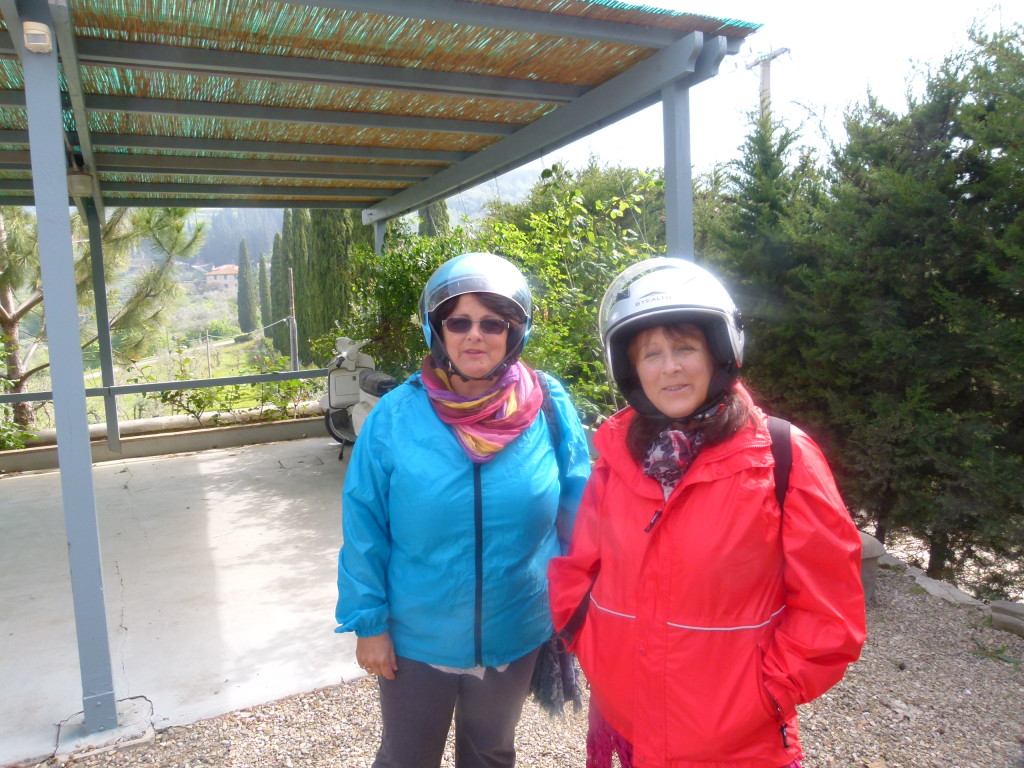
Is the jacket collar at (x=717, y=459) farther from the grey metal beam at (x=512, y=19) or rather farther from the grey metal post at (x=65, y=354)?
the grey metal beam at (x=512, y=19)

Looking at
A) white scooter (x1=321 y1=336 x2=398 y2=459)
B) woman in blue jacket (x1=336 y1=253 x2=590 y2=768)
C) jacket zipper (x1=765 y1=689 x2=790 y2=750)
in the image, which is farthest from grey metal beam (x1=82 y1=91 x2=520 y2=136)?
jacket zipper (x1=765 y1=689 x2=790 y2=750)

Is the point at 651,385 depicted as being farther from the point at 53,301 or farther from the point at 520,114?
the point at 520,114

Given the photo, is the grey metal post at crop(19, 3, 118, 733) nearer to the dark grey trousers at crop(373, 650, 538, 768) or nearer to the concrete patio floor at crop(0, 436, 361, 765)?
the concrete patio floor at crop(0, 436, 361, 765)

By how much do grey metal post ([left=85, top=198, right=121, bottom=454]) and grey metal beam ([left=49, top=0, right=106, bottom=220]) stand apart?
57.6 inches

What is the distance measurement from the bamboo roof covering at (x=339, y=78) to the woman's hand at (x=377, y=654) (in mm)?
2245

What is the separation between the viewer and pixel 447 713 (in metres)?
1.59

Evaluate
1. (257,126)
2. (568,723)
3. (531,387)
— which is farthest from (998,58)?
(257,126)

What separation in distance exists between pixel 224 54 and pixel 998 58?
389 cm

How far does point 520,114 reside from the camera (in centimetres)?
444

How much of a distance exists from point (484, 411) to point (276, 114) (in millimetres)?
3369

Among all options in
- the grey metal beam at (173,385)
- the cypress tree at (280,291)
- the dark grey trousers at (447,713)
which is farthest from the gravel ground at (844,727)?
the cypress tree at (280,291)

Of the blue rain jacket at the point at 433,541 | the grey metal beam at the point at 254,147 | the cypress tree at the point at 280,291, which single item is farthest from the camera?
the cypress tree at the point at 280,291

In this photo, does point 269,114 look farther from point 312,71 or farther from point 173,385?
point 173,385

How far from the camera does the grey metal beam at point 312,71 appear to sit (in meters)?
3.18
